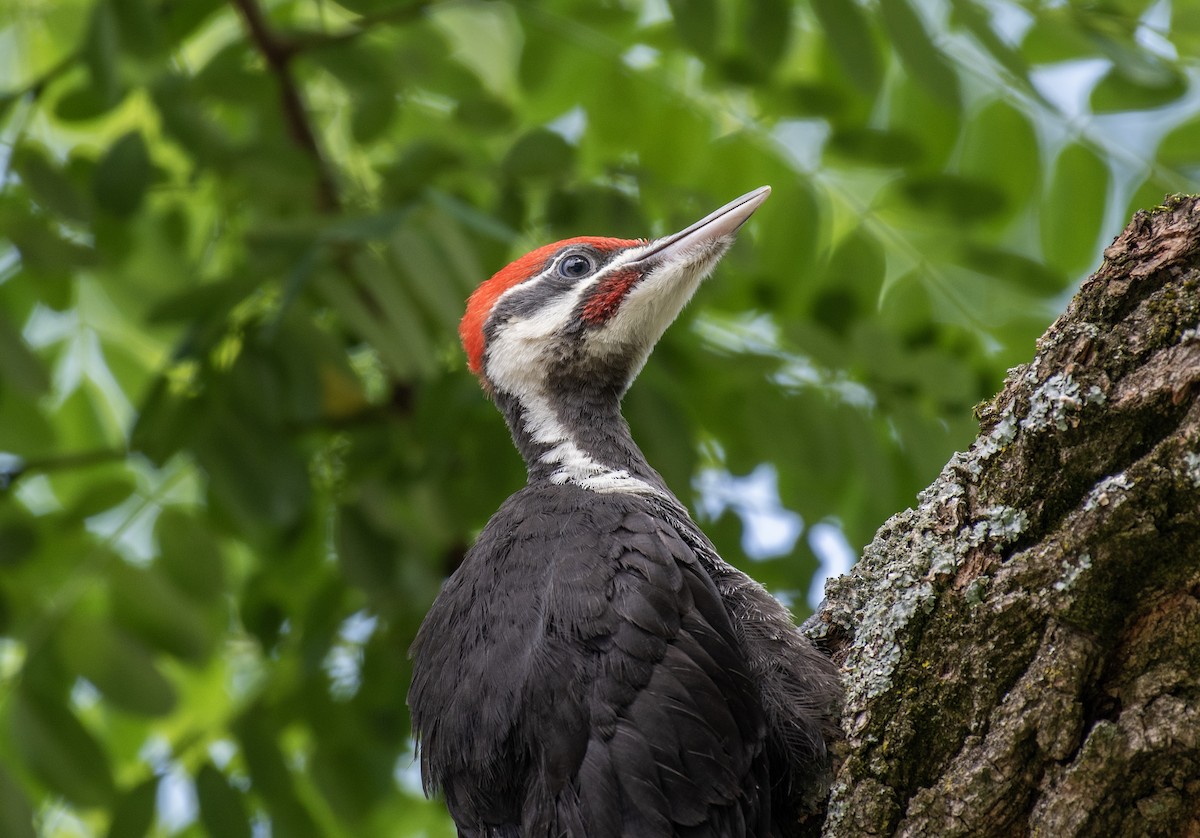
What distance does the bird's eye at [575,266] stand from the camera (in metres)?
4.40

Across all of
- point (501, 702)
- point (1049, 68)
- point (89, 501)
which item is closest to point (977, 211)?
point (1049, 68)

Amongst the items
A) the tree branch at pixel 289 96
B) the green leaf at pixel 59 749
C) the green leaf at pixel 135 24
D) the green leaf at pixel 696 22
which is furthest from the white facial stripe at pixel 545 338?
the green leaf at pixel 59 749

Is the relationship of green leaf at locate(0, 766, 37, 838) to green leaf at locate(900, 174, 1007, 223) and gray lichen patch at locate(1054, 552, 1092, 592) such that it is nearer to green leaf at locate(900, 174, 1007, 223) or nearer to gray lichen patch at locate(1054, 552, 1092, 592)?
gray lichen patch at locate(1054, 552, 1092, 592)

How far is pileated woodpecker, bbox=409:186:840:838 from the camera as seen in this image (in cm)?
293

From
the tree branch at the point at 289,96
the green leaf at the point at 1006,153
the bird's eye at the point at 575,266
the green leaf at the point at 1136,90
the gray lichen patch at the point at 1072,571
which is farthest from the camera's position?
the tree branch at the point at 289,96

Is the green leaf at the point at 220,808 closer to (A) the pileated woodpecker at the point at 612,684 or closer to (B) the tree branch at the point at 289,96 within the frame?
(A) the pileated woodpecker at the point at 612,684

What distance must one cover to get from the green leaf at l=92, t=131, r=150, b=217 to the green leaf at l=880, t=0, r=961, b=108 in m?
2.75

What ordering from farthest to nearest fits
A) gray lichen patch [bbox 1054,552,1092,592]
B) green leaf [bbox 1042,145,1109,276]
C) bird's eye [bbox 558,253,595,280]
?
green leaf [bbox 1042,145,1109,276] < bird's eye [bbox 558,253,595,280] < gray lichen patch [bbox 1054,552,1092,592]

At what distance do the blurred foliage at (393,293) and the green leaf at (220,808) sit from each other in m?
0.01

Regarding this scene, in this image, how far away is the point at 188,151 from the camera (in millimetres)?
4652

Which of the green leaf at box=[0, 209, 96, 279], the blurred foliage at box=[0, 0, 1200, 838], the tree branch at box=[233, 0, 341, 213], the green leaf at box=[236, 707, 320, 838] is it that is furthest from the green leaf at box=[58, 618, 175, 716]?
the tree branch at box=[233, 0, 341, 213]

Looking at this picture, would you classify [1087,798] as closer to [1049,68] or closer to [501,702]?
[501,702]

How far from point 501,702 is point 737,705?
0.60 meters

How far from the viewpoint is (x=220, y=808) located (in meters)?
4.39
